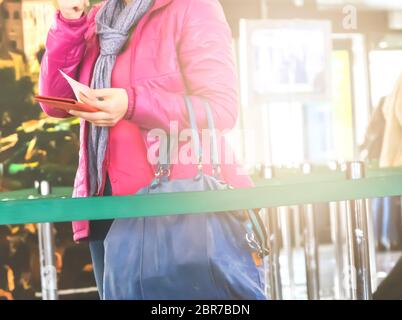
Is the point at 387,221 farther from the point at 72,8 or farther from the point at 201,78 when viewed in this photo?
the point at 72,8

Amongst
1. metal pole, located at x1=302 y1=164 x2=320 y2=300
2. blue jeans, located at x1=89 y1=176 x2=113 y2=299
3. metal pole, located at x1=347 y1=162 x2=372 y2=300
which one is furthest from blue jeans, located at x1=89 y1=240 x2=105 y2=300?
metal pole, located at x1=302 y1=164 x2=320 y2=300

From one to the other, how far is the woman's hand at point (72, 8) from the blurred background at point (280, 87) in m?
0.03

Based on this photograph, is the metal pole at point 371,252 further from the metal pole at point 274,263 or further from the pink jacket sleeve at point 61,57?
the pink jacket sleeve at point 61,57

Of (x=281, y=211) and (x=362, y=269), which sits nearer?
(x=362, y=269)

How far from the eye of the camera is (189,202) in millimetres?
1404

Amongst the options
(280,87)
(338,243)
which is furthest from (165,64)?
(338,243)

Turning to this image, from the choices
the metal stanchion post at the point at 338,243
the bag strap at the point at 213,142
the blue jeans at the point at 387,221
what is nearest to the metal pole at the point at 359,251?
the bag strap at the point at 213,142

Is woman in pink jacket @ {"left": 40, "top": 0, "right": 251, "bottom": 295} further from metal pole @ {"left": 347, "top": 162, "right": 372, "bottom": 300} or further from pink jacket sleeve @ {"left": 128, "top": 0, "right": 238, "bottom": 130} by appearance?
metal pole @ {"left": 347, "top": 162, "right": 372, "bottom": 300}

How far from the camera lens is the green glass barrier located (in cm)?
137

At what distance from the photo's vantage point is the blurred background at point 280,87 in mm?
1459

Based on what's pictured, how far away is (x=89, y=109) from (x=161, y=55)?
0.22 meters
